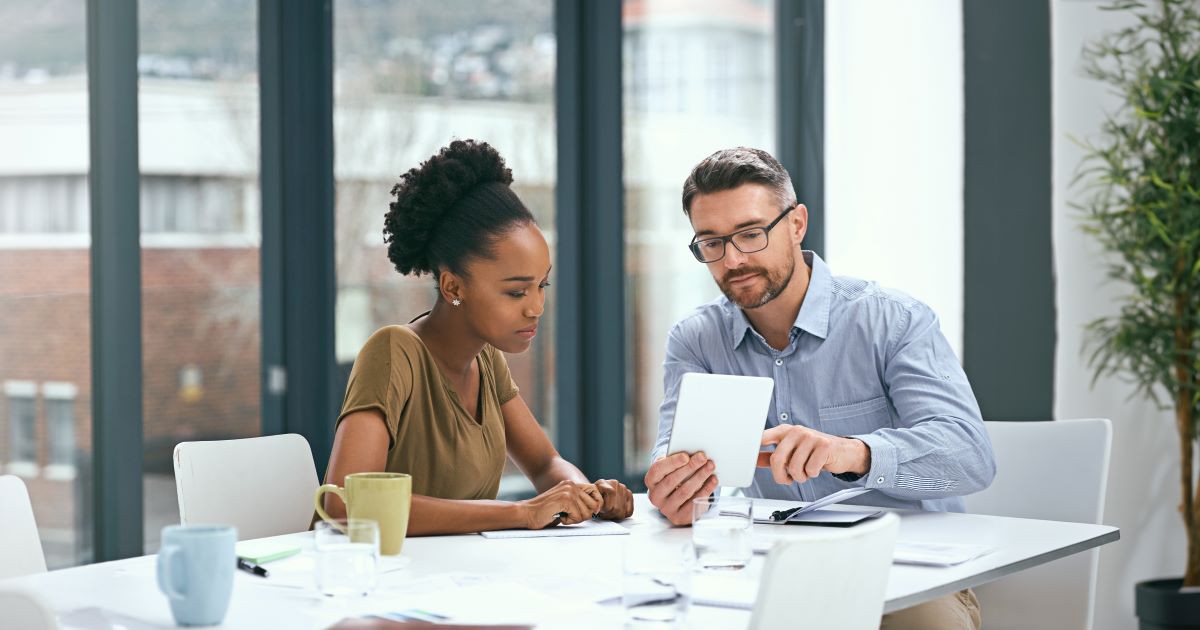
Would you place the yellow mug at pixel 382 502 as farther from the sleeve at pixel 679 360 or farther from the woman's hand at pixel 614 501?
the sleeve at pixel 679 360

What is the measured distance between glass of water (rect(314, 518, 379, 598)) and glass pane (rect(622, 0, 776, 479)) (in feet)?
9.13

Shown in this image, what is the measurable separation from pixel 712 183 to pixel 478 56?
1.64m

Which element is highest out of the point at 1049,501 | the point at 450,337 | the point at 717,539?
the point at 450,337

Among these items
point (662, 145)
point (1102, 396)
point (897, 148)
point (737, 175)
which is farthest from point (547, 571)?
point (897, 148)

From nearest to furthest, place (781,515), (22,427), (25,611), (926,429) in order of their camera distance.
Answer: (25,611) < (781,515) < (926,429) < (22,427)

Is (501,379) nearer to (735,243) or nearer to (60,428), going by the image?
(735,243)

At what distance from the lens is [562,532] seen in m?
2.04

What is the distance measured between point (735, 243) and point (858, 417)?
1.45 ft

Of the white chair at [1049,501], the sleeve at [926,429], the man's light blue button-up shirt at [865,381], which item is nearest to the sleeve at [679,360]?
the man's light blue button-up shirt at [865,381]

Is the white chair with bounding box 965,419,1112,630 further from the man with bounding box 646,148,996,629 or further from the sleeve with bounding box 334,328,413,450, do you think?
the sleeve with bounding box 334,328,413,450

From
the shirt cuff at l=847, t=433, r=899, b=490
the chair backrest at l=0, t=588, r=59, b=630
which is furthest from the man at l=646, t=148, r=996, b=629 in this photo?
the chair backrest at l=0, t=588, r=59, b=630

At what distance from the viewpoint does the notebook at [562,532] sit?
202 centimetres

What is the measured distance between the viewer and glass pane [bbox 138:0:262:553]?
125 inches

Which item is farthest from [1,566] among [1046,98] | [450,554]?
[1046,98]
